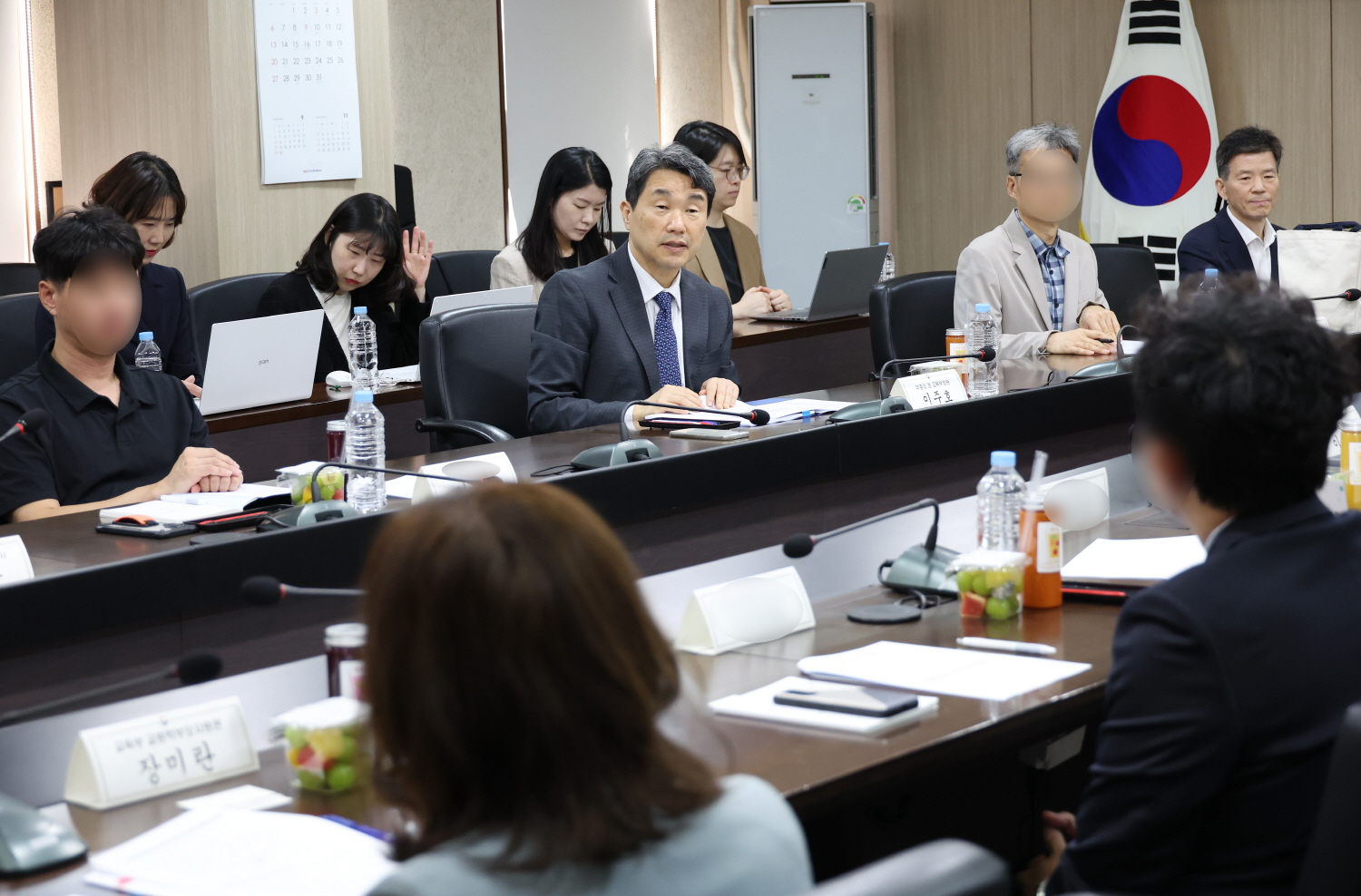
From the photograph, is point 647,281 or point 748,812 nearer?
point 748,812

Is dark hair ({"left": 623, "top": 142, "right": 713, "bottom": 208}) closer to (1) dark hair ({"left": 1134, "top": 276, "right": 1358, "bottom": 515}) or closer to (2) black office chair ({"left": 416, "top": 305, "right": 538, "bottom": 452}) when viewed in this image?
(2) black office chair ({"left": 416, "top": 305, "right": 538, "bottom": 452})

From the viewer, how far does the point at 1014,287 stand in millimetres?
4113

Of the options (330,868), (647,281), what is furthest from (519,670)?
(647,281)

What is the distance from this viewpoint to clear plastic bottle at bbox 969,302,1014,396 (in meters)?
3.41

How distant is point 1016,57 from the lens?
25.1 ft

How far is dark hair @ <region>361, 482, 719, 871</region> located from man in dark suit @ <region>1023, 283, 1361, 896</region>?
532 millimetres

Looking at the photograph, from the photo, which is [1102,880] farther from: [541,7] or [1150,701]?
[541,7]

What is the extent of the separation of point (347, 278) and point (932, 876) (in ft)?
12.3

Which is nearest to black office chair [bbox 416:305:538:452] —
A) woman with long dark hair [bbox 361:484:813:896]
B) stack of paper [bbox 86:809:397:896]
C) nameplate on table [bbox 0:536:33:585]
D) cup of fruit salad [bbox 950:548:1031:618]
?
nameplate on table [bbox 0:536:33:585]

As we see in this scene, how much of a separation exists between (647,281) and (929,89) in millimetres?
5106

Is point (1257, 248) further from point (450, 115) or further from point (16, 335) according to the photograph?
point (450, 115)

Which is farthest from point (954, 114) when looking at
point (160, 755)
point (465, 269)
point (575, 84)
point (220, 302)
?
point (160, 755)

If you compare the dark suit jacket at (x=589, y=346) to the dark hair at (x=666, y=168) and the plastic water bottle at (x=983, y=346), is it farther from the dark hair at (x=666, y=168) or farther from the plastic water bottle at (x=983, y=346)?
the plastic water bottle at (x=983, y=346)

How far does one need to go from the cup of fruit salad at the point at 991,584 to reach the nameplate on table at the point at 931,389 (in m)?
1.31
